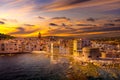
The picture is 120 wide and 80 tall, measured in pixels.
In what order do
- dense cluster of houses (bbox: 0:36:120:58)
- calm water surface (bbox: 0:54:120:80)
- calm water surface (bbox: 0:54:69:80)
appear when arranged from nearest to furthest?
1. calm water surface (bbox: 0:54:120:80)
2. calm water surface (bbox: 0:54:69:80)
3. dense cluster of houses (bbox: 0:36:120:58)

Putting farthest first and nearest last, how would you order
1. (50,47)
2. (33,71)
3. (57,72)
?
(50,47)
(33,71)
(57,72)

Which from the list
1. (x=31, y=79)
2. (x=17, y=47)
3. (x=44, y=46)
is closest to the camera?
(x=31, y=79)

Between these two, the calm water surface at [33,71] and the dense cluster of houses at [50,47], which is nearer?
the calm water surface at [33,71]

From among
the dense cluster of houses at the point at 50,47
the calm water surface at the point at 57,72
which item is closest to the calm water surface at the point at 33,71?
the calm water surface at the point at 57,72

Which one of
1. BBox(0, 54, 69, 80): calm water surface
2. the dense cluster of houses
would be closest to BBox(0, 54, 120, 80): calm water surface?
BBox(0, 54, 69, 80): calm water surface

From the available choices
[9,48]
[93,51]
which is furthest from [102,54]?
[9,48]

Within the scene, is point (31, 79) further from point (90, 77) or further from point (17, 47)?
point (17, 47)

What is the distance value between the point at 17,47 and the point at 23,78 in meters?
60.4

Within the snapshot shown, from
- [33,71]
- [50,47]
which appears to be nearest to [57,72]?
[33,71]

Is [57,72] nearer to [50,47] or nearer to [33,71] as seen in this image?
[33,71]

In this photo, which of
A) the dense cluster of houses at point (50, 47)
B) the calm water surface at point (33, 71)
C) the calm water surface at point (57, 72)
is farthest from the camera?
the dense cluster of houses at point (50, 47)

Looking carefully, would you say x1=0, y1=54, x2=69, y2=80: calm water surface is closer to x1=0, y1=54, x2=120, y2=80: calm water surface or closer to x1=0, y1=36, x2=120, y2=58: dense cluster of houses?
x1=0, y1=54, x2=120, y2=80: calm water surface

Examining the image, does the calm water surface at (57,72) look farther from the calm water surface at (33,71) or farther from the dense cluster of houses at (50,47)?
the dense cluster of houses at (50,47)

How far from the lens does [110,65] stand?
50062mm
